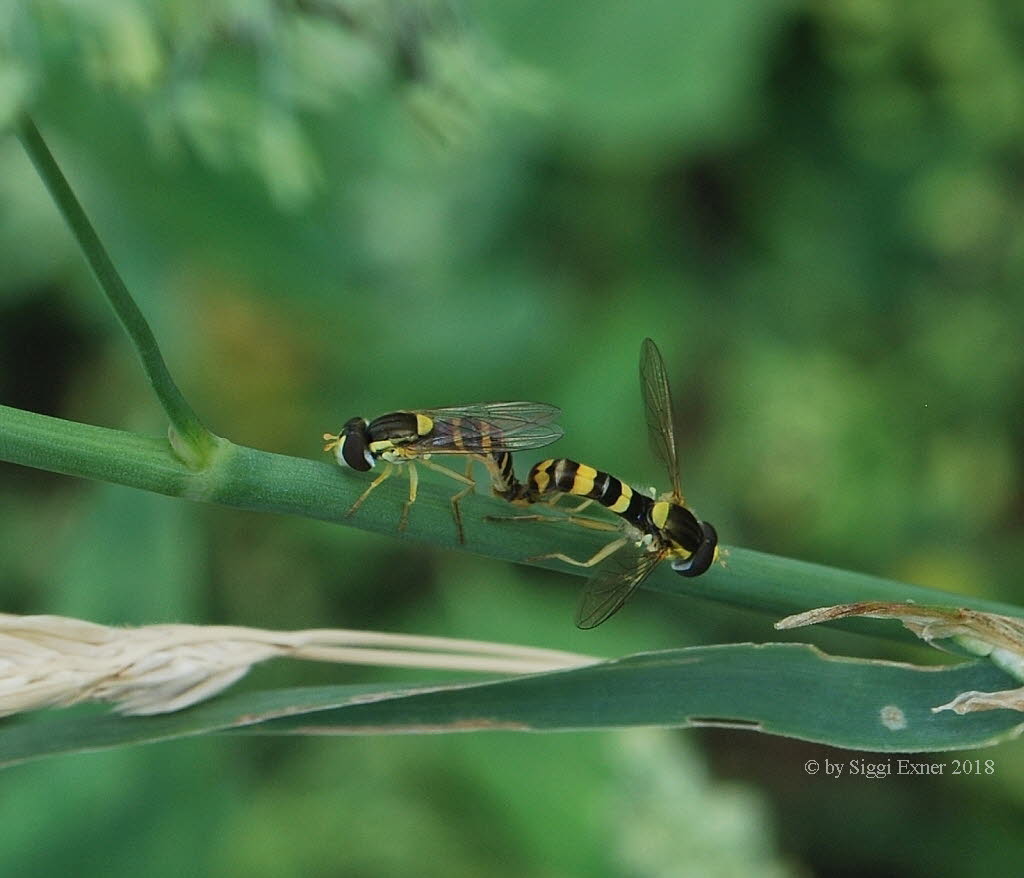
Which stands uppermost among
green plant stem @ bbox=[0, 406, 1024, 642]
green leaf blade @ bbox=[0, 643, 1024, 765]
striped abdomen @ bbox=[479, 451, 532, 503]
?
striped abdomen @ bbox=[479, 451, 532, 503]

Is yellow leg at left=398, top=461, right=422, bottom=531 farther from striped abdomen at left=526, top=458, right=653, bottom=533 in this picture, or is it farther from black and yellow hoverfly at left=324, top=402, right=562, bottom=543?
striped abdomen at left=526, top=458, right=653, bottom=533

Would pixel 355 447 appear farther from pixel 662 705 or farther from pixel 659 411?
pixel 659 411

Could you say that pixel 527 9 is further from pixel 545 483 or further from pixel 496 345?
pixel 545 483

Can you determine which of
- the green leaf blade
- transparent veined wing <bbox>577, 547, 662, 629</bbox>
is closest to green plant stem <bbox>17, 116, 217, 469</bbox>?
the green leaf blade

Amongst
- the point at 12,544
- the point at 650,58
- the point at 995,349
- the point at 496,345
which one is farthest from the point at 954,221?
the point at 12,544

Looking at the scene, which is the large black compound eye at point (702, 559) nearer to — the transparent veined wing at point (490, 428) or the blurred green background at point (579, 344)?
the transparent veined wing at point (490, 428)

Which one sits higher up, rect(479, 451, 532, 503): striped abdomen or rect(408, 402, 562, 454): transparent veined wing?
rect(408, 402, 562, 454): transparent veined wing

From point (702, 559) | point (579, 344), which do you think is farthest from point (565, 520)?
point (579, 344)

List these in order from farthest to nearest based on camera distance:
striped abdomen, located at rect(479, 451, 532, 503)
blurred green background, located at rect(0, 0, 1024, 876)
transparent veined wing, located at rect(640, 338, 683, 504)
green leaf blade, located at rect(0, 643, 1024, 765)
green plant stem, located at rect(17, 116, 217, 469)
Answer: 1. blurred green background, located at rect(0, 0, 1024, 876)
2. transparent veined wing, located at rect(640, 338, 683, 504)
3. striped abdomen, located at rect(479, 451, 532, 503)
4. green leaf blade, located at rect(0, 643, 1024, 765)
5. green plant stem, located at rect(17, 116, 217, 469)
